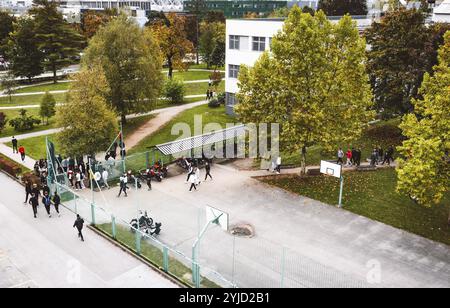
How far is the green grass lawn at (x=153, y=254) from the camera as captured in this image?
59.7 ft

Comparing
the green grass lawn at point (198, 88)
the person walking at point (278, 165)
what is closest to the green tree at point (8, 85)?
the green grass lawn at point (198, 88)

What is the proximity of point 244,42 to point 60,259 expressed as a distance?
95.9ft

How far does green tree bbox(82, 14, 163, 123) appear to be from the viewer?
37.2m

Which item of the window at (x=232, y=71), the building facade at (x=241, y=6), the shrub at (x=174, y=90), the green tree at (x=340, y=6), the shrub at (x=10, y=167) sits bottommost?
the shrub at (x=10, y=167)

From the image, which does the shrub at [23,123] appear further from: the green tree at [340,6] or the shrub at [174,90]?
the green tree at [340,6]

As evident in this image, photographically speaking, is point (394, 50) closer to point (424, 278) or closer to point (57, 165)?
point (424, 278)

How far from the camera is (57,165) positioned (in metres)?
28.1

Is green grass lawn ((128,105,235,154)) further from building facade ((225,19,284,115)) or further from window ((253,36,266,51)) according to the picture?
window ((253,36,266,51))

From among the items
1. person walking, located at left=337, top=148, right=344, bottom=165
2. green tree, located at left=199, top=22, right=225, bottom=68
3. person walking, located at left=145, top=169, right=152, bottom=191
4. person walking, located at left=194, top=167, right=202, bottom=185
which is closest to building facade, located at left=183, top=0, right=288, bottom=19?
green tree, located at left=199, top=22, right=225, bottom=68

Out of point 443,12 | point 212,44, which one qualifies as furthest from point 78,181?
point 443,12

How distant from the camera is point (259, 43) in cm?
4144

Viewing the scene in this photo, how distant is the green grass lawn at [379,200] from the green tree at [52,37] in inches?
1772
